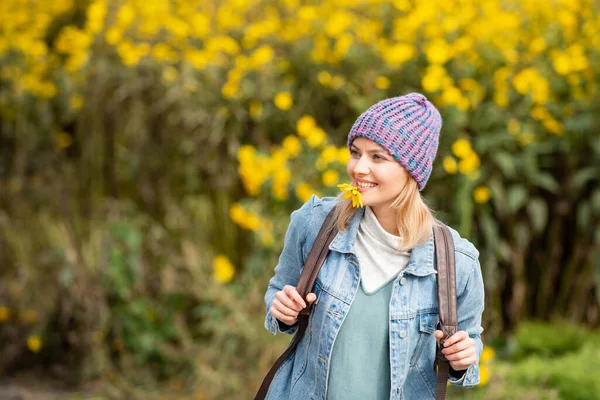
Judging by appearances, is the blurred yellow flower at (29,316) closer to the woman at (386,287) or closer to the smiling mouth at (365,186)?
the woman at (386,287)

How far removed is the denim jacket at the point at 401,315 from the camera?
1.66 meters

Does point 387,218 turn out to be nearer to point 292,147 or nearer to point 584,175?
point 292,147

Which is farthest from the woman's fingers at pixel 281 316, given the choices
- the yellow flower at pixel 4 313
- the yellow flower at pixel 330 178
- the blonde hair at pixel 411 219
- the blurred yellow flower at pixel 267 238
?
the yellow flower at pixel 4 313

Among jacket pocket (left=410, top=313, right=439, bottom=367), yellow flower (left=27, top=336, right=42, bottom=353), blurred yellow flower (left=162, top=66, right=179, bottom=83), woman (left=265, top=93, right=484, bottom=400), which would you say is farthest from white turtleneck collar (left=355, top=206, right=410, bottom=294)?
yellow flower (left=27, top=336, right=42, bottom=353)

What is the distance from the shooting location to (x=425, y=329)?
1671 mm

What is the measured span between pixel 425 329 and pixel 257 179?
74.3 inches

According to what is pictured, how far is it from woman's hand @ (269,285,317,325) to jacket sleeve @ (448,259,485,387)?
0.34 metres

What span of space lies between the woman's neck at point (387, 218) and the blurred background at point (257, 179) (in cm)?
152

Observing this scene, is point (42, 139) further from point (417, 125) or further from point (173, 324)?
point (417, 125)

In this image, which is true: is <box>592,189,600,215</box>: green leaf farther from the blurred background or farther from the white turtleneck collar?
the white turtleneck collar

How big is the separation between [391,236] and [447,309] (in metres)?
0.22

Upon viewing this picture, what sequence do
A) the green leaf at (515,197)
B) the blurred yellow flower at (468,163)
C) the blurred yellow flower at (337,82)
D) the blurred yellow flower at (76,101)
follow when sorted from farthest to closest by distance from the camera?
the blurred yellow flower at (76,101) < the blurred yellow flower at (337,82) < the green leaf at (515,197) < the blurred yellow flower at (468,163)

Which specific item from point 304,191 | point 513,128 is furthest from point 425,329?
point 513,128

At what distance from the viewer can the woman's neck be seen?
174 centimetres
